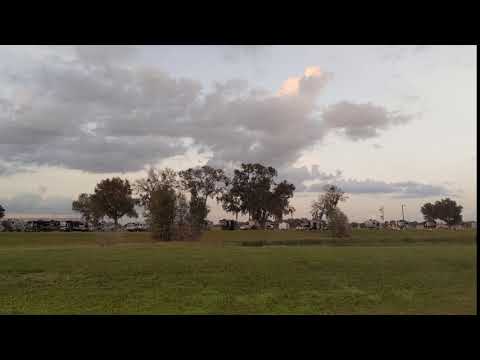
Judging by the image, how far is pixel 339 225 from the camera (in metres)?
45.8

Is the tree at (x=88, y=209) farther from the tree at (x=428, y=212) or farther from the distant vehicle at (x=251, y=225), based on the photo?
the tree at (x=428, y=212)

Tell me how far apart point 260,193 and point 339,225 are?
77.9ft

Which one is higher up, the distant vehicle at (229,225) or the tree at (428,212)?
the tree at (428,212)

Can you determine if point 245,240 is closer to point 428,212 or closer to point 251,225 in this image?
point 251,225

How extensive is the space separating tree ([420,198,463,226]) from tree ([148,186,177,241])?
7191cm

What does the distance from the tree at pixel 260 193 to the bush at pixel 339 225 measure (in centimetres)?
2258

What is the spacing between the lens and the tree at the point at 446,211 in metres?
89.5

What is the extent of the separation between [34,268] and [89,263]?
233 centimetres

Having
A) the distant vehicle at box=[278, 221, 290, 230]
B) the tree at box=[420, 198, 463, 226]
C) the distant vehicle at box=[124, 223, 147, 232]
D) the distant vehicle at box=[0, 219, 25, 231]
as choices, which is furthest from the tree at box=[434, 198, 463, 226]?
the distant vehicle at box=[0, 219, 25, 231]

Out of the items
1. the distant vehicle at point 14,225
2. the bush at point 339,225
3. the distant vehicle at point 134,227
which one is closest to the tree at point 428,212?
the bush at point 339,225

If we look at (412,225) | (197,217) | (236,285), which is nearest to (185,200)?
(197,217)

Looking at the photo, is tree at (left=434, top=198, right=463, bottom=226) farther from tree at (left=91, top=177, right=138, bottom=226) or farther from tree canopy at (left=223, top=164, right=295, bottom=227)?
tree at (left=91, top=177, right=138, bottom=226)
